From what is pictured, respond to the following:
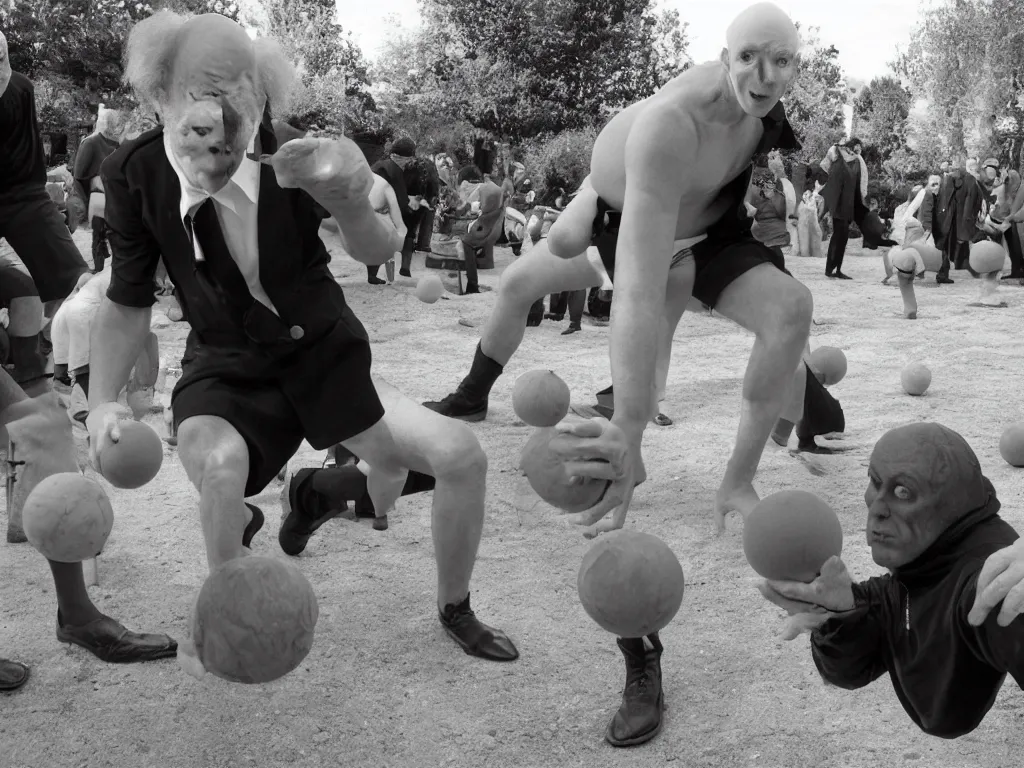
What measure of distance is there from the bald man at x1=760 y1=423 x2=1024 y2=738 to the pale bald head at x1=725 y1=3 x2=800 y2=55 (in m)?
1.33

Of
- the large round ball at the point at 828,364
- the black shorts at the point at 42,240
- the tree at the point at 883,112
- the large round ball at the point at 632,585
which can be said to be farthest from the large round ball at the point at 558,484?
the tree at the point at 883,112

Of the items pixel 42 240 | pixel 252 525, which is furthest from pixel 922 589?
pixel 42 240

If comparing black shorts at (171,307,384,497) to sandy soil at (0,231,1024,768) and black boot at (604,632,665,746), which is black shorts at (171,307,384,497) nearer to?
sandy soil at (0,231,1024,768)

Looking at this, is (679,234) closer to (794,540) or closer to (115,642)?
(794,540)

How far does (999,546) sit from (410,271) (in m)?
11.8

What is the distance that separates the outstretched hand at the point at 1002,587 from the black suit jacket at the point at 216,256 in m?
1.88

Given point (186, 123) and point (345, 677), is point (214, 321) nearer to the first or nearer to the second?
point (186, 123)

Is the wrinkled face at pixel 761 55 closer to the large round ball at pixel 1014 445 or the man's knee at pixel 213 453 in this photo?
the man's knee at pixel 213 453

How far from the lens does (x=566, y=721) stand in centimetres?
331

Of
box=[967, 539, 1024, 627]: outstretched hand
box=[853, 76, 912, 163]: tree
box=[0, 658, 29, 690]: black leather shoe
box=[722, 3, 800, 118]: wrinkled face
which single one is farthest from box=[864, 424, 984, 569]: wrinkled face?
box=[853, 76, 912, 163]: tree

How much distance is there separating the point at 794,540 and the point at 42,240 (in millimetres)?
3752

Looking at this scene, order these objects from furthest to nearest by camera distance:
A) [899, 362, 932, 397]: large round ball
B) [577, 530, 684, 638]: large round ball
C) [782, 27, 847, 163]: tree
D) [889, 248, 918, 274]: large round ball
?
[782, 27, 847, 163]: tree < [889, 248, 918, 274]: large round ball < [899, 362, 932, 397]: large round ball < [577, 530, 684, 638]: large round ball

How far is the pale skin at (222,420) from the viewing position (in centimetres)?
274

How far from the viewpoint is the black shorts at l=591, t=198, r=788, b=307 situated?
376cm
